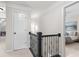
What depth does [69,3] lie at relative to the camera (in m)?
3.03

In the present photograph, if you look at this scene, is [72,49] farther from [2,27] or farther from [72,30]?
[2,27]

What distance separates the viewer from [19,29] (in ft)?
14.3

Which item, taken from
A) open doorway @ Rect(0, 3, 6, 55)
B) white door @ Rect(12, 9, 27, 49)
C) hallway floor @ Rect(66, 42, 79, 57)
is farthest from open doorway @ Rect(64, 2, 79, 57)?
open doorway @ Rect(0, 3, 6, 55)

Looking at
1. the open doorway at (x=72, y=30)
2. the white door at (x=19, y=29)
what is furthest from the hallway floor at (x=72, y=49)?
the white door at (x=19, y=29)

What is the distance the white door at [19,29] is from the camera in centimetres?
423

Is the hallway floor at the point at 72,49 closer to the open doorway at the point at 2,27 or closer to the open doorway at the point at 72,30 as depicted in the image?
the open doorway at the point at 72,30

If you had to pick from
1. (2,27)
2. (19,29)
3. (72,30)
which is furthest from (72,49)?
(2,27)

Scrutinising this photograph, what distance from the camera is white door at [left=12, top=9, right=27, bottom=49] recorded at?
13.9 feet

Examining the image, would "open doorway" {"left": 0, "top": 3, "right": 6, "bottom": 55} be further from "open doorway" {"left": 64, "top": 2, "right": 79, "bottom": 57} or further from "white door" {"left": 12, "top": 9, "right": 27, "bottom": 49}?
"open doorway" {"left": 64, "top": 2, "right": 79, "bottom": 57}

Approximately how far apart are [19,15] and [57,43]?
2.20 m

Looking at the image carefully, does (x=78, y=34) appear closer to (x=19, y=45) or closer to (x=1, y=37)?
(x=19, y=45)

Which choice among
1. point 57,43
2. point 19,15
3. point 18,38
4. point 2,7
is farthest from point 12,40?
point 57,43

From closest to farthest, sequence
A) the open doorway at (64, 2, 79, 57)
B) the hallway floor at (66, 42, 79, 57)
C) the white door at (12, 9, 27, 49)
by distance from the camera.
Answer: the hallway floor at (66, 42, 79, 57) → the open doorway at (64, 2, 79, 57) → the white door at (12, 9, 27, 49)

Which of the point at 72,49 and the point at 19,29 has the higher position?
the point at 19,29
